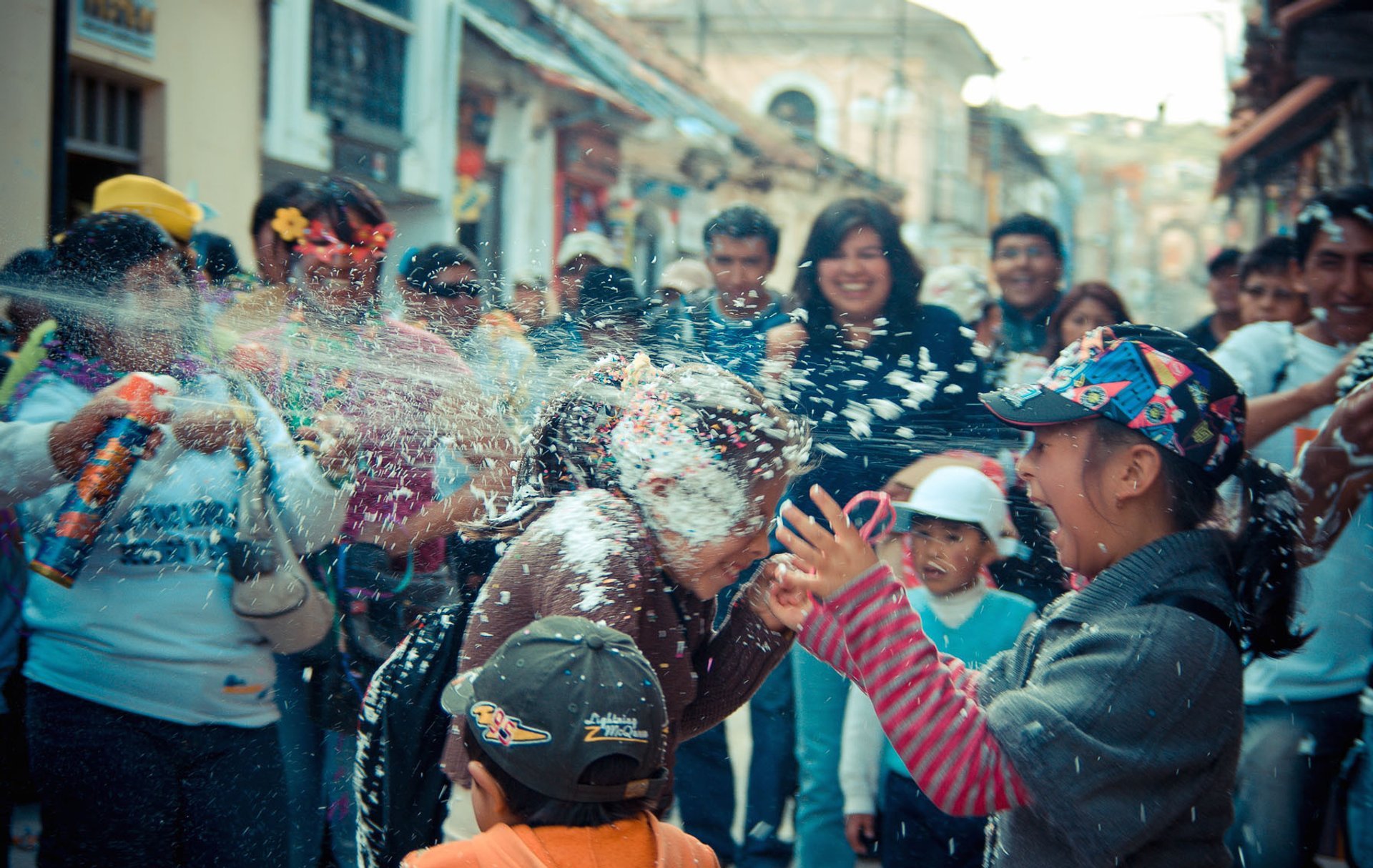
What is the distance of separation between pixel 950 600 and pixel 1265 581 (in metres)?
1.20

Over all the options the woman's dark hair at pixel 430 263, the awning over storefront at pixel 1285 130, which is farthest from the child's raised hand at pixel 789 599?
the awning over storefront at pixel 1285 130

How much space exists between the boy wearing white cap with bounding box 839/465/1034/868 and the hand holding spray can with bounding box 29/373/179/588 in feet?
5.93

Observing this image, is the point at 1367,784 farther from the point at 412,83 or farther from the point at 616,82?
the point at 616,82

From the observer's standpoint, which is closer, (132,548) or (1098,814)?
(1098,814)

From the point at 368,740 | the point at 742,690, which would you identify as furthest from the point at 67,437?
the point at 742,690

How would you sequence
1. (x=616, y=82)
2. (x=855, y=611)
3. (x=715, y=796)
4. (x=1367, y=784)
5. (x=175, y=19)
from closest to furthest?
(x=855, y=611)
(x=1367, y=784)
(x=715, y=796)
(x=175, y=19)
(x=616, y=82)

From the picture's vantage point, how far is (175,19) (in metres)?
7.09

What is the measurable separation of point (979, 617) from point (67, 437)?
224 centimetres

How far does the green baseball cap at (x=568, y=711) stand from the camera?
163cm

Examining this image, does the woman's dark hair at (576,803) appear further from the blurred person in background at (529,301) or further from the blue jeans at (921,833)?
the blurred person in background at (529,301)

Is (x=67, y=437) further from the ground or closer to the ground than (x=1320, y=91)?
closer to the ground

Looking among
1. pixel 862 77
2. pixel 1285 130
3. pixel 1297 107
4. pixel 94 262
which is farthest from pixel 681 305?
pixel 862 77

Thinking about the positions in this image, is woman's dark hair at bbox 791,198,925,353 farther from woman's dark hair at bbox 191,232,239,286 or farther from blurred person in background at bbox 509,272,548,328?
woman's dark hair at bbox 191,232,239,286

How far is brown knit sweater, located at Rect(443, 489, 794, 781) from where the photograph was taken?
1.87 m
